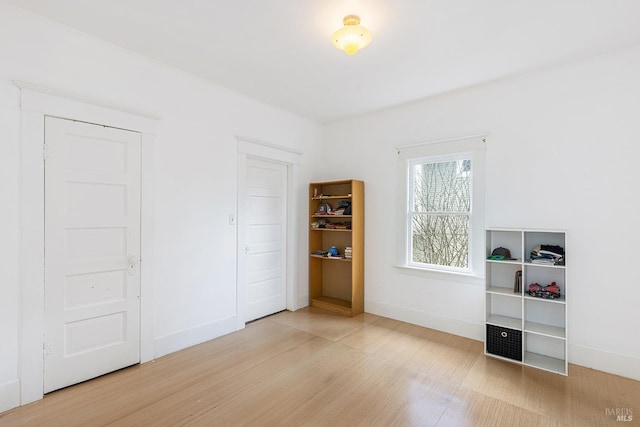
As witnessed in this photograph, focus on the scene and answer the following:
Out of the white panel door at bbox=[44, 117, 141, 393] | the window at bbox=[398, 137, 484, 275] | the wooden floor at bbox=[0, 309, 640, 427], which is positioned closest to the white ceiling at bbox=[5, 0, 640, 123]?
the window at bbox=[398, 137, 484, 275]

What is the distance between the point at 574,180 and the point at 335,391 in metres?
3.01

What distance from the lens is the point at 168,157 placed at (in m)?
3.10

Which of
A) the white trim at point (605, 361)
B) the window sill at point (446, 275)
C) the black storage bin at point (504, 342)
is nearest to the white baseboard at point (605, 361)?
the white trim at point (605, 361)

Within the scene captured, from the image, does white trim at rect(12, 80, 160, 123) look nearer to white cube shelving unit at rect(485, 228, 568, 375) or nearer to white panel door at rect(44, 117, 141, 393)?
white panel door at rect(44, 117, 141, 393)

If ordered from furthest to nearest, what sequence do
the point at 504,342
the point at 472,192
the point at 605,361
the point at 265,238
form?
1. the point at 265,238
2. the point at 472,192
3. the point at 504,342
4. the point at 605,361

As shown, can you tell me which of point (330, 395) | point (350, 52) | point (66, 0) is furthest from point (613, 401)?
point (66, 0)

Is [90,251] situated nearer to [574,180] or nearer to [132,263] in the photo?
[132,263]

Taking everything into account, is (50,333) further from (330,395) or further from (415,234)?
(415,234)

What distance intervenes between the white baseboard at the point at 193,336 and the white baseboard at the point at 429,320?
2.00 meters

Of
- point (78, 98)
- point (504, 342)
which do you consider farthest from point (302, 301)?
point (78, 98)

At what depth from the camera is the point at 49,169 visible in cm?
238

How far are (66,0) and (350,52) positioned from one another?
2076 mm

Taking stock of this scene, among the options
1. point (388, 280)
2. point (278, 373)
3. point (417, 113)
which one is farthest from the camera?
point (388, 280)

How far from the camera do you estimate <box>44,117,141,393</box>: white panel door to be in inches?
94.9
